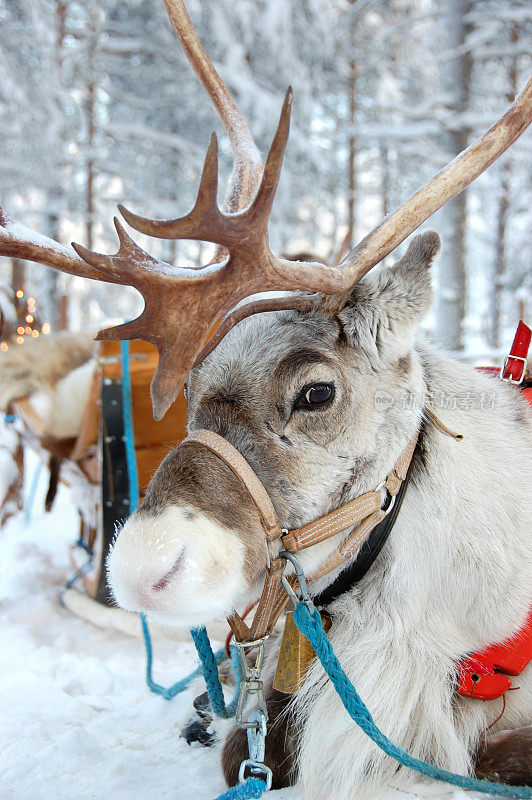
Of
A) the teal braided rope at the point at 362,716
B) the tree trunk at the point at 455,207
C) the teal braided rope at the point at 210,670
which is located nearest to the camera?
the teal braided rope at the point at 362,716

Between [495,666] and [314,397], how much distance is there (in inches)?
38.3

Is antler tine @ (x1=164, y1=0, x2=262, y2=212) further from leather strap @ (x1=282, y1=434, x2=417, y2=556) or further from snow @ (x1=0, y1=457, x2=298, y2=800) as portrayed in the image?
snow @ (x1=0, y1=457, x2=298, y2=800)

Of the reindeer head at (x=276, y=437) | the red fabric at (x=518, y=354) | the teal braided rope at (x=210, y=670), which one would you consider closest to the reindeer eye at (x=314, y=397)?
the reindeer head at (x=276, y=437)

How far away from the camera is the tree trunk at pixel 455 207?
871 centimetres

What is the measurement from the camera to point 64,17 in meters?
11.1

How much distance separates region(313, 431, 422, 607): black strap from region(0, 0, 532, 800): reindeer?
0.02m

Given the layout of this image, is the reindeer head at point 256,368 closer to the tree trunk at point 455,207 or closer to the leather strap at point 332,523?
the leather strap at point 332,523

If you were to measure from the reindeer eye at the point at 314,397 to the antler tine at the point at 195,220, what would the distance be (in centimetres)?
48

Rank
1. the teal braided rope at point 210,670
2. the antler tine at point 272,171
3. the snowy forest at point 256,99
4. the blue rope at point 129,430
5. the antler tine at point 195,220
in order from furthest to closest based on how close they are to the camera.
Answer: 1. the snowy forest at point 256,99
2. the blue rope at point 129,430
3. the teal braided rope at point 210,670
4. the antler tine at point 195,220
5. the antler tine at point 272,171

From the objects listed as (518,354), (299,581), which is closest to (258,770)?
(299,581)

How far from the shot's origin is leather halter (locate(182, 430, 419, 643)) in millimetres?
1501

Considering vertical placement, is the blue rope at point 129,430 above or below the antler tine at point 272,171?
below

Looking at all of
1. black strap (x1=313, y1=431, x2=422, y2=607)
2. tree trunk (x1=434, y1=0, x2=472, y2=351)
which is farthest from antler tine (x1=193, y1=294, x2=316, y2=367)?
tree trunk (x1=434, y1=0, x2=472, y2=351)

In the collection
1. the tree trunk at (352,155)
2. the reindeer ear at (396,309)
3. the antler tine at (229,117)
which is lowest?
the reindeer ear at (396,309)
